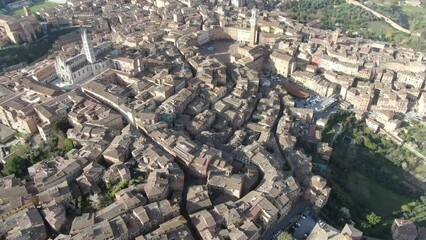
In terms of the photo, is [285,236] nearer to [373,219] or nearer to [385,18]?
[373,219]

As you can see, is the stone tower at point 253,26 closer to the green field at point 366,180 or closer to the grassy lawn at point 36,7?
the green field at point 366,180

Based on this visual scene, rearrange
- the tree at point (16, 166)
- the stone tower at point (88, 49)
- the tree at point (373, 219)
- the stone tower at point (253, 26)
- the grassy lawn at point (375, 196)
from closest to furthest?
the tree at point (16, 166)
the tree at point (373, 219)
the grassy lawn at point (375, 196)
the stone tower at point (88, 49)
the stone tower at point (253, 26)

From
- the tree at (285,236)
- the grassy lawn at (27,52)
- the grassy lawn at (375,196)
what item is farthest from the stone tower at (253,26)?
the tree at (285,236)

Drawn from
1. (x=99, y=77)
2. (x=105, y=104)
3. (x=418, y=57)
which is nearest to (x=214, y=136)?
(x=105, y=104)

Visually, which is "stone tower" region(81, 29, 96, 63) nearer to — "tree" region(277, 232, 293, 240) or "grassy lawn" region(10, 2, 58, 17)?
"tree" region(277, 232, 293, 240)

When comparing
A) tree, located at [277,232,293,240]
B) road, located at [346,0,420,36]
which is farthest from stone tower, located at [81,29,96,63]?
road, located at [346,0,420,36]

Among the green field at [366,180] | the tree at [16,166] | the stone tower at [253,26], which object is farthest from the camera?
the stone tower at [253,26]

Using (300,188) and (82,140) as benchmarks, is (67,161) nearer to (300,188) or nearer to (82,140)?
(82,140)
